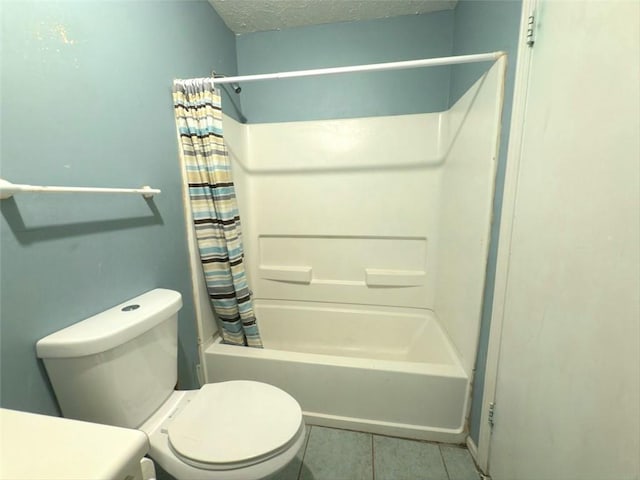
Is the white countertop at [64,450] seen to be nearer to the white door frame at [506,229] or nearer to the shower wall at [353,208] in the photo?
the white door frame at [506,229]

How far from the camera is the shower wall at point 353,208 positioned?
166 cm

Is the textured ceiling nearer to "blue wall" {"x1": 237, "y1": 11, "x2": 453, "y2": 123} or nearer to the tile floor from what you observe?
"blue wall" {"x1": 237, "y1": 11, "x2": 453, "y2": 123}

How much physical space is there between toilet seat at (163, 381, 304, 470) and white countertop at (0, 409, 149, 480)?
435 millimetres

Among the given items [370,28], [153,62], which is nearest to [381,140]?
[370,28]

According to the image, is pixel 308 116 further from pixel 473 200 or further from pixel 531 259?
pixel 531 259

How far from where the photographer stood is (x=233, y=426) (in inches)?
32.9

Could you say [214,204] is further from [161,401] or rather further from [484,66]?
[484,66]

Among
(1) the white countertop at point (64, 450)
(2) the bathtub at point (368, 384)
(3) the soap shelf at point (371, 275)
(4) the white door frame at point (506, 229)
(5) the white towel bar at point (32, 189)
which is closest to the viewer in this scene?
(1) the white countertop at point (64, 450)

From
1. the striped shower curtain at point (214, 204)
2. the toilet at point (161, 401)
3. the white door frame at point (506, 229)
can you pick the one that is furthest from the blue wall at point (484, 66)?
the striped shower curtain at point (214, 204)

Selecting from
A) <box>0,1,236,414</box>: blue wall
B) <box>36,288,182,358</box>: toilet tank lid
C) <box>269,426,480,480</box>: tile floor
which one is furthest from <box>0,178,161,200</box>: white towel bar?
<box>269,426,480,480</box>: tile floor

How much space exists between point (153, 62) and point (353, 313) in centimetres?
180

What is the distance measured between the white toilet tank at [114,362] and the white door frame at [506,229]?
1.25 metres

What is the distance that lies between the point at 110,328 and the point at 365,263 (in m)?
1.47

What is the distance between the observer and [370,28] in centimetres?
163
